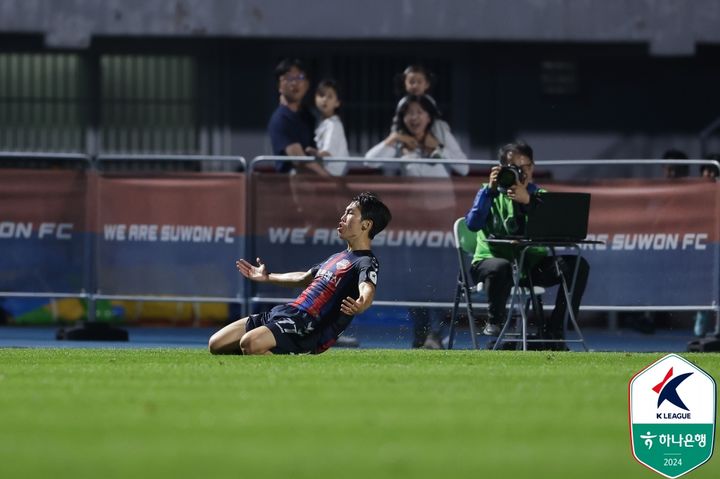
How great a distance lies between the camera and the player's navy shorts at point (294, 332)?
12.6 m

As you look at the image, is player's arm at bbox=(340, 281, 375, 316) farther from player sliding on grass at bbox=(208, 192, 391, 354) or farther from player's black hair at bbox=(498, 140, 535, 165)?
player's black hair at bbox=(498, 140, 535, 165)

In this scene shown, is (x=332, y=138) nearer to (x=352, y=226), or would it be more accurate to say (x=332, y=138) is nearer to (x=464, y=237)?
(x=464, y=237)

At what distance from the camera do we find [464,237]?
14.8m

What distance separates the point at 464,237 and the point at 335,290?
2493mm

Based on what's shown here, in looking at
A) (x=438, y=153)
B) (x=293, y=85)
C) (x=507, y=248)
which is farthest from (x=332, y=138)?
(x=507, y=248)

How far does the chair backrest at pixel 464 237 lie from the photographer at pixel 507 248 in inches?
5.6

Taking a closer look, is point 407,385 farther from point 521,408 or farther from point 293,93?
point 293,93

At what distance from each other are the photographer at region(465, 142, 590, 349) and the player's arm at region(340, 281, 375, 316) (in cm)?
208

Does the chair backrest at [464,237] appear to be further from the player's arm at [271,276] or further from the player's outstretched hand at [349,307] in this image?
the player's outstretched hand at [349,307]

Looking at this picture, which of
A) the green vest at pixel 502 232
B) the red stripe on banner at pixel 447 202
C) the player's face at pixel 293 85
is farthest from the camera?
the player's face at pixel 293 85

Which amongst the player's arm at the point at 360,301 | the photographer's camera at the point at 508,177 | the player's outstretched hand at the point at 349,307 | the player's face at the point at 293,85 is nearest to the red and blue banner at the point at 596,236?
the player's face at the point at 293,85

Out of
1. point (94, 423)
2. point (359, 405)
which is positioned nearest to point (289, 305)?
point (359, 405)

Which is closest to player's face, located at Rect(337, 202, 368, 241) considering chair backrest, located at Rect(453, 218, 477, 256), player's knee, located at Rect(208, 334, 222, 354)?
player's knee, located at Rect(208, 334, 222, 354)

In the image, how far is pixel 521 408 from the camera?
352 inches
